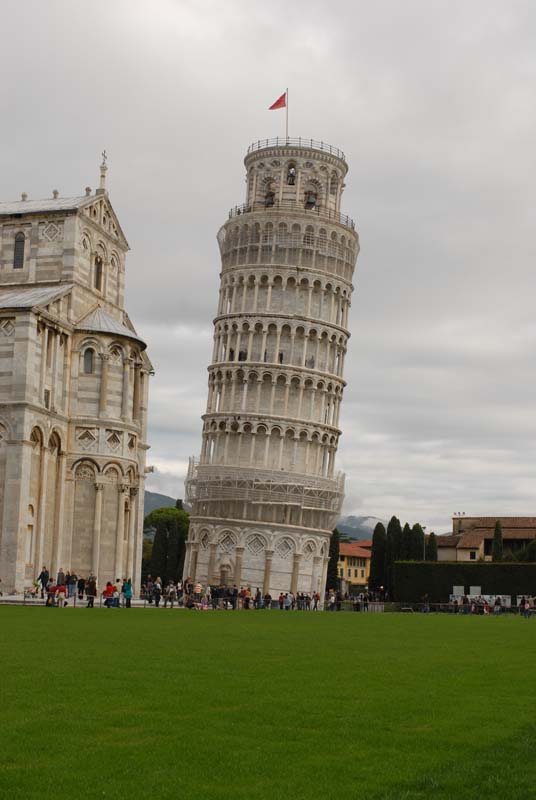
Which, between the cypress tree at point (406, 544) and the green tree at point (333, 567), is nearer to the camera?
the cypress tree at point (406, 544)

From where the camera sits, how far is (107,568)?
5638 cm

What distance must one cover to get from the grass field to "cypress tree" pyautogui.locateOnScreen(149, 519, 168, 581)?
90.9 m

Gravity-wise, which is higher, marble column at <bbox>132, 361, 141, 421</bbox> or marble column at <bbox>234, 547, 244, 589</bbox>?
marble column at <bbox>132, 361, 141, 421</bbox>

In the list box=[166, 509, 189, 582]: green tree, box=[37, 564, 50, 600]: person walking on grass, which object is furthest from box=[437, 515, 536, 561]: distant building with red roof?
box=[37, 564, 50, 600]: person walking on grass

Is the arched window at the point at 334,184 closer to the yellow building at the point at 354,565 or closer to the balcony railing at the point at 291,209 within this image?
the balcony railing at the point at 291,209

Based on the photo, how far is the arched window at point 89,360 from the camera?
57.8m

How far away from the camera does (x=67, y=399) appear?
186 feet

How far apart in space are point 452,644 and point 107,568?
30.8 metres

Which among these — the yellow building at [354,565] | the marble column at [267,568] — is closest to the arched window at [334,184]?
the marble column at [267,568]

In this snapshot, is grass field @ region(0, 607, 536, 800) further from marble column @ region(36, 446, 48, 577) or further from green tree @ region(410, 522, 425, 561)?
green tree @ region(410, 522, 425, 561)

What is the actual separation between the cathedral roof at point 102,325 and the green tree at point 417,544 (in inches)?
2319

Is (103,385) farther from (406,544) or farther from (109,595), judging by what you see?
(406,544)

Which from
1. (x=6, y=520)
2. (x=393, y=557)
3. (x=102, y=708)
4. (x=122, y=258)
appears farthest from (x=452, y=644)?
(x=393, y=557)

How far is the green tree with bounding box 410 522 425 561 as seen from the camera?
367 feet
